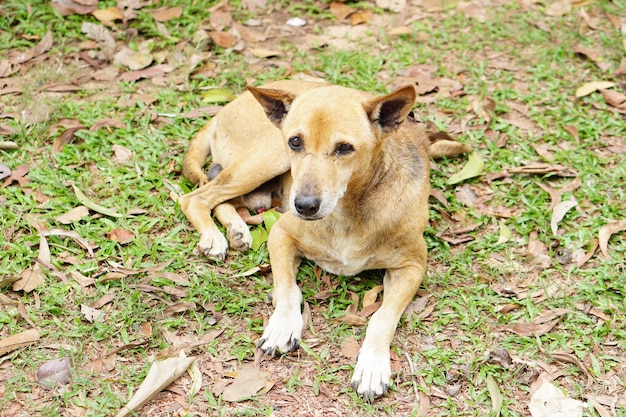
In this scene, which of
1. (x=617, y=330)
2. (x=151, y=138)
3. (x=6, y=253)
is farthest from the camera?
(x=151, y=138)

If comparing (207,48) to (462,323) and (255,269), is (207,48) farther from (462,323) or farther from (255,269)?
(462,323)

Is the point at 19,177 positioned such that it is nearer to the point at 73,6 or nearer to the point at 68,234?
the point at 68,234

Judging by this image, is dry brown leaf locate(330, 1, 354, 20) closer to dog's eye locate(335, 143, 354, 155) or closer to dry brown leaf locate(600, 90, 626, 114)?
dry brown leaf locate(600, 90, 626, 114)

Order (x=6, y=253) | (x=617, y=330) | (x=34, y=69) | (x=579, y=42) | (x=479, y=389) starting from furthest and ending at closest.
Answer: (x=579, y=42), (x=34, y=69), (x=6, y=253), (x=617, y=330), (x=479, y=389)

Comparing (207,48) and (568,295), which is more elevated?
(207,48)

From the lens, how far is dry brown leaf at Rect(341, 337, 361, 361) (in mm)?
4969

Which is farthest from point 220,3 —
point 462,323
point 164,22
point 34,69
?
point 462,323

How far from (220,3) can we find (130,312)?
457 cm

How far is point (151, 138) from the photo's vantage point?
22.6 ft

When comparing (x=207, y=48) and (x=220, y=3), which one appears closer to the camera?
(x=207, y=48)

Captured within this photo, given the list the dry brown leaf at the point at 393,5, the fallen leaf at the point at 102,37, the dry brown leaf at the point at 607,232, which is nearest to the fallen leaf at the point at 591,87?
the dry brown leaf at the point at 607,232

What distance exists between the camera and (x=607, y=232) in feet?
19.4

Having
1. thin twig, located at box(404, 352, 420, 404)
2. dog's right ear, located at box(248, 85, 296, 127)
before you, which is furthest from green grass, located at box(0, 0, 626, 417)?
dog's right ear, located at box(248, 85, 296, 127)

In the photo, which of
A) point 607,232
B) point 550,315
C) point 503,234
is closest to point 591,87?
point 607,232
